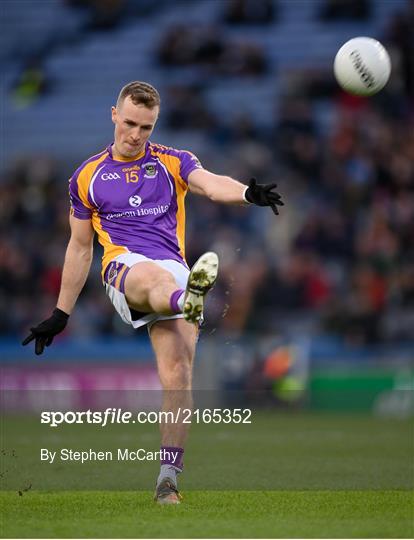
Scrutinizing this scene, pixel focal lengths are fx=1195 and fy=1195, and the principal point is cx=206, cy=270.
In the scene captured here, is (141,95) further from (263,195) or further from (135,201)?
(263,195)

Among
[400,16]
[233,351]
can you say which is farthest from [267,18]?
[233,351]

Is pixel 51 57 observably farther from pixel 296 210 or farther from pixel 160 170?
pixel 160 170

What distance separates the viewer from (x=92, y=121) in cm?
2252

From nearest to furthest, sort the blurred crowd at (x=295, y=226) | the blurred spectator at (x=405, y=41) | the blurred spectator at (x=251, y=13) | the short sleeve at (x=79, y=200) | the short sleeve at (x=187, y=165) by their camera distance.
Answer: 1. the short sleeve at (x=187, y=165)
2. the short sleeve at (x=79, y=200)
3. the blurred crowd at (x=295, y=226)
4. the blurred spectator at (x=405, y=41)
5. the blurred spectator at (x=251, y=13)

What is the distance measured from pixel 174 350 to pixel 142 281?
441 millimetres

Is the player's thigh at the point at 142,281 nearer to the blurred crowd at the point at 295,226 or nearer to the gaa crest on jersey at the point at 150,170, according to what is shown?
the gaa crest on jersey at the point at 150,170

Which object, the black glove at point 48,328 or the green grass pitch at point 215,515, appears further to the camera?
the black glove at point 48,328

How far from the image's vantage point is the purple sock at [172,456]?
262 inches

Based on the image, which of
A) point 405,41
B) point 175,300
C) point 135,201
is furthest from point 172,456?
point 405,41

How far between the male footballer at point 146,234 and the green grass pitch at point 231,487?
0.56 meters

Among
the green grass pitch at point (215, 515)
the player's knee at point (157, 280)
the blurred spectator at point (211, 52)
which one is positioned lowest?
the green grass pitch at point (215, 515)

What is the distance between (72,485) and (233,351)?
7916 mm

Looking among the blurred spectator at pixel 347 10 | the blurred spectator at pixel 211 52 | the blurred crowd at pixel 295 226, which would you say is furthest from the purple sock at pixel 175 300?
the blurred spectator at pixel 347 10

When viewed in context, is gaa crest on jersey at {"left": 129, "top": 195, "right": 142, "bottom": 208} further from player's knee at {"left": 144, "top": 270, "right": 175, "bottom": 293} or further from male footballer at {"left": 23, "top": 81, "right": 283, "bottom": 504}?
player's knee at {"left": 144, "top": 270, "right": 175, "bottom": 293}
